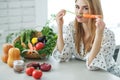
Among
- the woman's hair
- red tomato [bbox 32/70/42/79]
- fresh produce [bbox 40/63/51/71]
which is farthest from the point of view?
the woman's hair

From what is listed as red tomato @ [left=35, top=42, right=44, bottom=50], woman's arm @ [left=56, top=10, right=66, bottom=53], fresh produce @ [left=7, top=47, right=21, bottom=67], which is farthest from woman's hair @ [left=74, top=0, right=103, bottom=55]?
fresh produce @ [left=7, top=47, right=21, bottom=67]

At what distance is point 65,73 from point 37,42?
36cm

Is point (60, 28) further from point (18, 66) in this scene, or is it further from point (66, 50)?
point (18, 66)

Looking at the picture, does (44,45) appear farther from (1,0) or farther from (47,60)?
(1,0)

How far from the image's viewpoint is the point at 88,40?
191 centimetres

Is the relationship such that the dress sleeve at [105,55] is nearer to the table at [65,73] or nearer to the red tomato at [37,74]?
the table at [65,73]

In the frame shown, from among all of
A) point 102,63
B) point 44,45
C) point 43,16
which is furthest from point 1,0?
point 102,63

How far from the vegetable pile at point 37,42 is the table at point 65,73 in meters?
0.12

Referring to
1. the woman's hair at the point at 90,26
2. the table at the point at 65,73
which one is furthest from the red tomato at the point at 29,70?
the woman's hair at the point at 90,26

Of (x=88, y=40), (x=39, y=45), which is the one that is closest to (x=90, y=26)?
(x=88, y=40)

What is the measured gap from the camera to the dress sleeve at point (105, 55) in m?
1.73

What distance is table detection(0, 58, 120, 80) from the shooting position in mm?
1610

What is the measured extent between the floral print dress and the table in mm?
50

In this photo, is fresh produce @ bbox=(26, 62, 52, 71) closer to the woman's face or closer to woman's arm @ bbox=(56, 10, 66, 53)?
woman's arm @ bbox=(56, 10, 66, 53)
